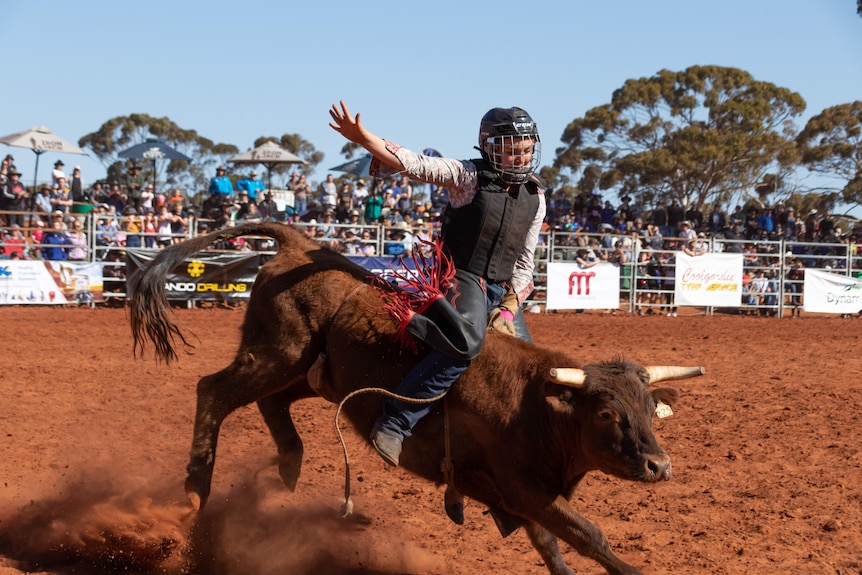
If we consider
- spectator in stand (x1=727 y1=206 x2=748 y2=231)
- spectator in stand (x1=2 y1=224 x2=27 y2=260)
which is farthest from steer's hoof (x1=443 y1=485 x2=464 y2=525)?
spectator in stand (x1=727 y1=206 x2=748 y2=231)

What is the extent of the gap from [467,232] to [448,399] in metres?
0.84

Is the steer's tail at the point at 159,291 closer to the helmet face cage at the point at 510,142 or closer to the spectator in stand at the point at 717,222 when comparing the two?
the helmet face cage at the point at 510,142

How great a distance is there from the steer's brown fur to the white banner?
1317cm

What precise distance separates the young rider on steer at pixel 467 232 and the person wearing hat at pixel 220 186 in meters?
15.3

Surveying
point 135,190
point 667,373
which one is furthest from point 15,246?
point 667,373

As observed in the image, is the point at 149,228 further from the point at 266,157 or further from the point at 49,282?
the point at 266,157

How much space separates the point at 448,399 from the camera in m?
4.25

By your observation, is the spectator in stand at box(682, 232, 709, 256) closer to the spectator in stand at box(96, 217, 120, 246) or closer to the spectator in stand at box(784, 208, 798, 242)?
the spectator in stand at box(784, 208, 798, 242)

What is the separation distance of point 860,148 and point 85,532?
4283 cm

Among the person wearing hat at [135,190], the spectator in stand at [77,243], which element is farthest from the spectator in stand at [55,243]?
the person wearing hat at [135,190]

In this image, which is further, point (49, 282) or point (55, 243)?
point (55, 243)

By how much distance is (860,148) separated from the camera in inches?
1603

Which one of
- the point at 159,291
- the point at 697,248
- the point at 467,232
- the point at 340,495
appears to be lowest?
the point at 340,495

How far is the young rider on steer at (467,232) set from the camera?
411cm
